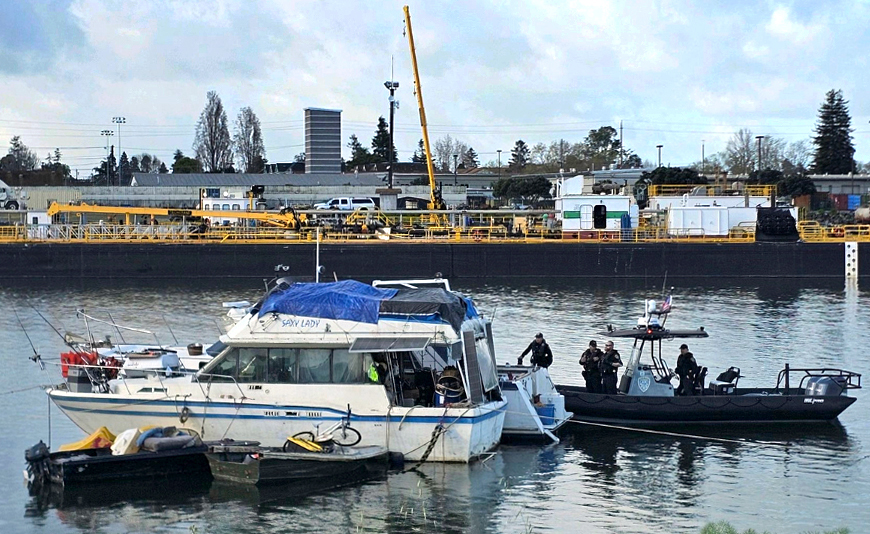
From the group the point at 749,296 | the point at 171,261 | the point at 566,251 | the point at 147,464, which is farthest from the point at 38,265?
the point at 147,464

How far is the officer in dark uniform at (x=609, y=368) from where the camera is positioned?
79.9 feet

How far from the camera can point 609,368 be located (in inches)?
960

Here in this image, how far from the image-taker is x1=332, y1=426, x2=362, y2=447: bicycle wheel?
19.9 m

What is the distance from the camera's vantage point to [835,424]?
25.0m

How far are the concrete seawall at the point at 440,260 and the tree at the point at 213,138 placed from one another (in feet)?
281

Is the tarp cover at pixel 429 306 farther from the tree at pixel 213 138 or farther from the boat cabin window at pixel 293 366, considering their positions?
the tree at pixel 213 138

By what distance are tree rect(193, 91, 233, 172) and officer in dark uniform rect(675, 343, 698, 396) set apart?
427 ft

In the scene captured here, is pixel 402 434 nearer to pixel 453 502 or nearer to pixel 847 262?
pixel 453 502

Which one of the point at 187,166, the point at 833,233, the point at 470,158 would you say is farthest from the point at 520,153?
the point at 833,233

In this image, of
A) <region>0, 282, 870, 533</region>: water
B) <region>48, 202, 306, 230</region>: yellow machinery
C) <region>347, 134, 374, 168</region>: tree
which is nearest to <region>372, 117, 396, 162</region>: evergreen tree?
<region>347, 134, 374, 168</region>: tree

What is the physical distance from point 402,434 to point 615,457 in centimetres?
480

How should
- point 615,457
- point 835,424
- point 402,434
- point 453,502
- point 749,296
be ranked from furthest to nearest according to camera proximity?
1. point 749,296
2. point 835,424
3. point 615,457
4. point 402,434
5. point 453,502

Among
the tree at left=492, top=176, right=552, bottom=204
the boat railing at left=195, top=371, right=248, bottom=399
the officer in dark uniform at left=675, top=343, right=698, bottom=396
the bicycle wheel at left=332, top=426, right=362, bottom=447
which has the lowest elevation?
the bicycle wheel at left=332, top=426, right=362, bottom=447

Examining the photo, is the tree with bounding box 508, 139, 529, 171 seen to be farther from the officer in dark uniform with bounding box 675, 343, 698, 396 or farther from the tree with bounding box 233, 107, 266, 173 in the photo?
the officer in dark uniform with bounding box 675, 343, 698, 396
